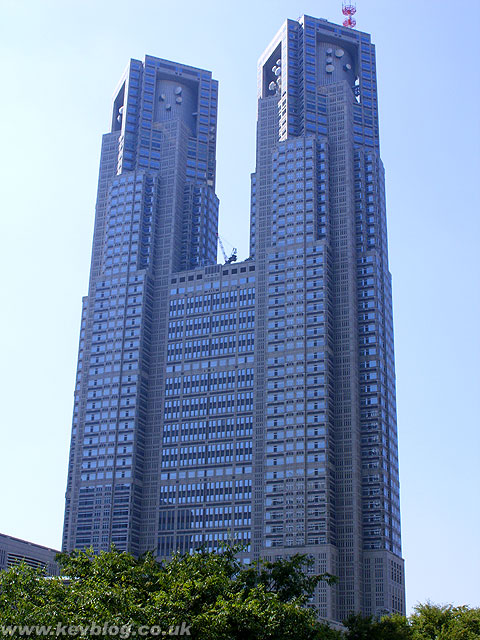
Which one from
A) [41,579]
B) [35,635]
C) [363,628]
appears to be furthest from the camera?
[363,628]

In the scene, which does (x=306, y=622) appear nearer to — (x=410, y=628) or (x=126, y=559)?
(x=126, y=559)

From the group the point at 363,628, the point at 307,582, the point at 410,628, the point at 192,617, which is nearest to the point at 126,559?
the point at 192,617

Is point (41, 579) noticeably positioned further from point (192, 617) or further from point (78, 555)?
point (192, 617)

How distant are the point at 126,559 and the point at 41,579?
32.5 feet

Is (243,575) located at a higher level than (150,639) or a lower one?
higher

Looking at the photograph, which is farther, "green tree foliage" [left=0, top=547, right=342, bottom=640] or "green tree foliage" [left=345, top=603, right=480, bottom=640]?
"green tree foliage" [left=345, top=603, right=480, bottom=640]

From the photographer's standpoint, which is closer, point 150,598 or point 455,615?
point 150,598

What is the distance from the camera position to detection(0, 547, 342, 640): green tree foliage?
69.9 metres

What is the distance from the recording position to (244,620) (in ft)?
243

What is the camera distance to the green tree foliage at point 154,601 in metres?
69.9

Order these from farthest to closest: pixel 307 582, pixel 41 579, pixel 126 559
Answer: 1. pixel 307 582
2. pixel 126 559
3. pixel 41 579

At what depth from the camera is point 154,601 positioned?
73.6 metres

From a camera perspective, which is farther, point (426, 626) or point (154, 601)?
point (426, 626)

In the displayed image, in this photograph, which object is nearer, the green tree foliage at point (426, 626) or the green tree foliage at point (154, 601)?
the green tree foliage at point (154, 601)
